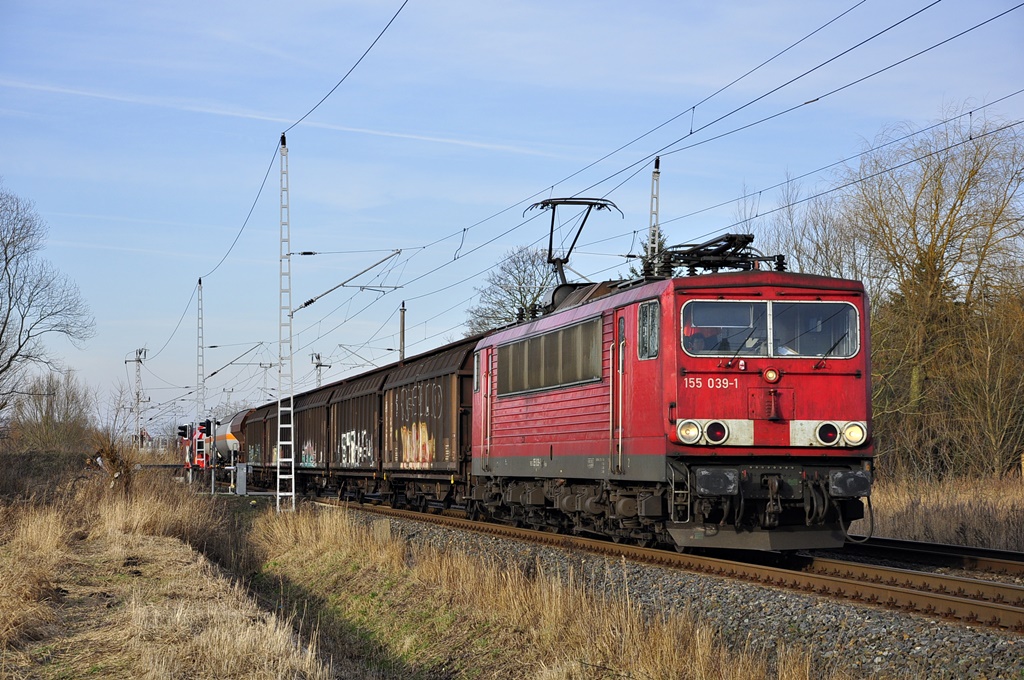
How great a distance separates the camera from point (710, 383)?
12750mm

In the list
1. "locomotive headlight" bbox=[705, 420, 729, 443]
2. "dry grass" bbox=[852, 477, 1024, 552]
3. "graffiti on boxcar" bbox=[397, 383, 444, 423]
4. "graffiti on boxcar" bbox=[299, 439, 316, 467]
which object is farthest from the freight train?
"graffiti on boxcar" bbox=[299, 439, 316, 467]

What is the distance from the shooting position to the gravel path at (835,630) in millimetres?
7570

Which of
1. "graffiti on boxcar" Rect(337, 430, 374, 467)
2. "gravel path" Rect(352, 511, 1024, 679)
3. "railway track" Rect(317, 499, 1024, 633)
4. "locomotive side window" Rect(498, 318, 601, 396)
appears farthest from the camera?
"graffiti on boxcar" Rect(337, 430, 374, 467)

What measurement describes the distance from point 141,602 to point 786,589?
6.55 metres

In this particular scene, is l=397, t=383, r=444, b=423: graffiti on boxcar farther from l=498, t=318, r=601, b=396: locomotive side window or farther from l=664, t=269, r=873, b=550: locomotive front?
l=664, t=269, r=873, b=550: locomotive front

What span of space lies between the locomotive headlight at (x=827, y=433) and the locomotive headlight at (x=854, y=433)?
0.12 m

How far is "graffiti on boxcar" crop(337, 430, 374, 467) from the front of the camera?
29172mm

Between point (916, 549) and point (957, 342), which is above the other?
point (957, 342)

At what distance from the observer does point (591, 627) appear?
28.3ft

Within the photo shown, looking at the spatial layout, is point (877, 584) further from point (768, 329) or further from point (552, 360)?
point (552, 360)

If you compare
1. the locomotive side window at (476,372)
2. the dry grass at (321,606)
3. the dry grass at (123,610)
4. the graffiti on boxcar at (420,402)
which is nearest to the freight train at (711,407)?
the dry grass at (321,606)

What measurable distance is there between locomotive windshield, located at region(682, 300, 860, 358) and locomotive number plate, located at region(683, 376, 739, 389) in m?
0.33

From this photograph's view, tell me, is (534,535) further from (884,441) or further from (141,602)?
(884,441)

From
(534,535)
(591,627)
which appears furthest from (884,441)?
(591,627)
